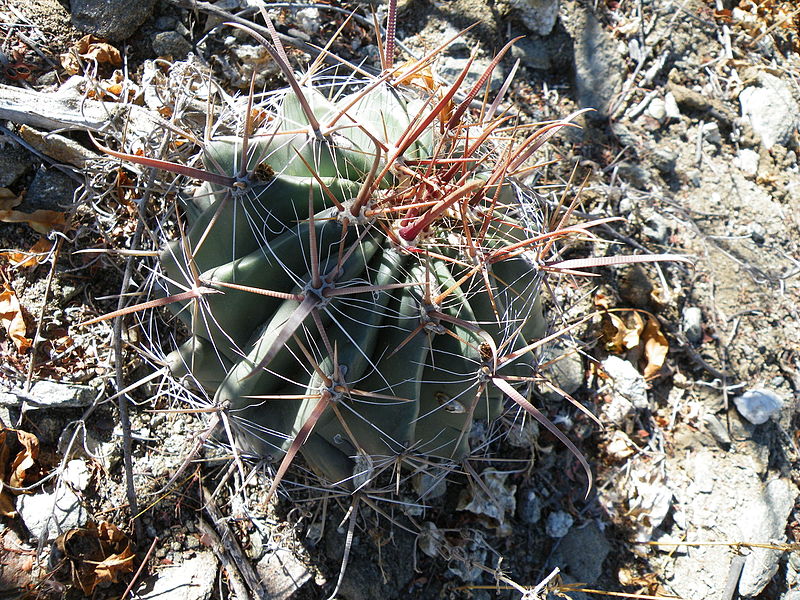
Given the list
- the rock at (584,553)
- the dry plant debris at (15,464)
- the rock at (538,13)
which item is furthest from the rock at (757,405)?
the dry plant debris at (15,464)

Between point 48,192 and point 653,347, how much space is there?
239 centimetres

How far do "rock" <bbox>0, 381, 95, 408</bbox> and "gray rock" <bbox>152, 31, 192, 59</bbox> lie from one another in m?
1.30

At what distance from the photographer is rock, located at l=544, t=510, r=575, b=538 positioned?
7.56ft

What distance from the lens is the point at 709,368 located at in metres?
2.67

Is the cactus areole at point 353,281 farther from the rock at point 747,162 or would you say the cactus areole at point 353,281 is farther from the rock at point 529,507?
the rock at point 747,162

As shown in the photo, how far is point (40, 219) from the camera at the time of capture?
6.86 ft

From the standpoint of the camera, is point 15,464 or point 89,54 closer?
point 15,464

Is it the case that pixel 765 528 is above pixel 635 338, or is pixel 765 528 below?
below

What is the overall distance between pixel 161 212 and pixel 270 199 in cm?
79

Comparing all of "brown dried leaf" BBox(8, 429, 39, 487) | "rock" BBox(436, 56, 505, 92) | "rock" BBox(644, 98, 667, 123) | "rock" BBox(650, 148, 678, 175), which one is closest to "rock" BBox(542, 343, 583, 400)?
"rock" BBox(650, 148, 678, 175)

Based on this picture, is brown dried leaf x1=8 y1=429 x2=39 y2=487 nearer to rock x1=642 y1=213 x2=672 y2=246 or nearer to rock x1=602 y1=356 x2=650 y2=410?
rock x1=602 y1=356 x2=650 y2=410

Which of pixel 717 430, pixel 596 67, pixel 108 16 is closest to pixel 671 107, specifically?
pixel 596 67

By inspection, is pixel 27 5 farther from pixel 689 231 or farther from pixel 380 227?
pixel 689 231

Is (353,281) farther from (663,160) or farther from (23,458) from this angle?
(663,160)
